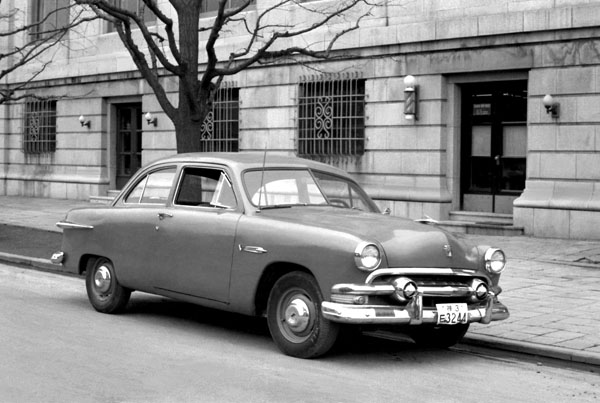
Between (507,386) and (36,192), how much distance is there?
26786 millimetres

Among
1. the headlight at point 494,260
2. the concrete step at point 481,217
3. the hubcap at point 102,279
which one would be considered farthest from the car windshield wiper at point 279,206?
the concrete step at point 481,217

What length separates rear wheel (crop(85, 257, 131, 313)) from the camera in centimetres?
1027

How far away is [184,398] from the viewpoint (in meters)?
6.68

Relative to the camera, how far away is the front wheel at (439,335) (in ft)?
28.9

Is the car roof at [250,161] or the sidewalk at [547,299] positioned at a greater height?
the car roof at [250,161]

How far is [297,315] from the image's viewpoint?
8148mm

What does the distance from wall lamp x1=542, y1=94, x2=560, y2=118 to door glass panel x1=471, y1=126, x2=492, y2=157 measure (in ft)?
6.69

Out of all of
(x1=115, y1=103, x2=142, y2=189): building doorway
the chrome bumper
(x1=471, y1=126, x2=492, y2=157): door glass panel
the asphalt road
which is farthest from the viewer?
(x1=115, y1=103, x2=142, y2=189): building doorway

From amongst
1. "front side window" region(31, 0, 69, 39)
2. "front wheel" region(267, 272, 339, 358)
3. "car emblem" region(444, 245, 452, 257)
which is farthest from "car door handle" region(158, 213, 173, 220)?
"front side window" region(31, 0, 69, 39)

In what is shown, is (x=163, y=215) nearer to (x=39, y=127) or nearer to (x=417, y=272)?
(x=417, y=272)

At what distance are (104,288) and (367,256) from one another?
3.70 metres

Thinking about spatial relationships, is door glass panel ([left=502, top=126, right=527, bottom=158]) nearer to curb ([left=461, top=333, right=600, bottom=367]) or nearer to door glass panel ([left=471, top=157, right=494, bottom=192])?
door glass panel ([left=471, top=157, right=494, bottom=192])

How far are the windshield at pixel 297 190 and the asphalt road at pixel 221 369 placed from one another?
1258 mm

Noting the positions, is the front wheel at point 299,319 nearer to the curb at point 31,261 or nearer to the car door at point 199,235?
the car door at point 199,235
